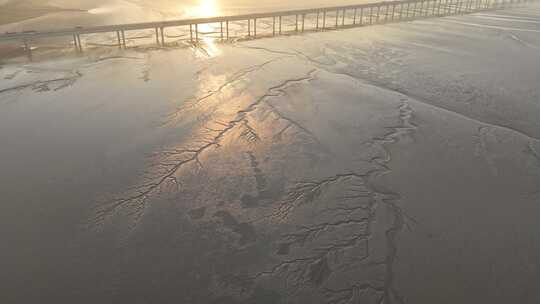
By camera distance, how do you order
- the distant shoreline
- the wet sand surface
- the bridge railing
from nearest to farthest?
1. the wet sand surface
2. the bridge railing
3. the distant shoreline

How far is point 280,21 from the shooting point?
2094cm

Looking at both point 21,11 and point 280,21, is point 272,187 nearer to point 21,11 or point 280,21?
point 280,21

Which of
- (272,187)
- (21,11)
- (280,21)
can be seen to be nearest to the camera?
(272,187)

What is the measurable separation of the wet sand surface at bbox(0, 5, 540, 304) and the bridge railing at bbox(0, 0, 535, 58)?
454 cm

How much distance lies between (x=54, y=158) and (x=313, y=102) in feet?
20.3

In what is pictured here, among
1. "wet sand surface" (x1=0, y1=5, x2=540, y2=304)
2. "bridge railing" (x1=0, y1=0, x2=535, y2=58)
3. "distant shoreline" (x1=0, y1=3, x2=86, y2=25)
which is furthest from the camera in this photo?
"distant shoreline" (x1=0, y1=3, x2=86, y2=25)

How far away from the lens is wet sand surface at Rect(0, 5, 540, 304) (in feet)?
15.4

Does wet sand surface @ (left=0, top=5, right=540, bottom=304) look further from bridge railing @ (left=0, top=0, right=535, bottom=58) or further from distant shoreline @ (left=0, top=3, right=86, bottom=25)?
distant shoreline @ (left=0, top=3, right=86, bottom=25)

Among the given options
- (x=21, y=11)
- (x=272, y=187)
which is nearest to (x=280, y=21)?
(x=272, y=187)

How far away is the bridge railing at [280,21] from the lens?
1642cm

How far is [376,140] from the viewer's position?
26.2 feet

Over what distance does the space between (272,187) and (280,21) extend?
1650 centimetres

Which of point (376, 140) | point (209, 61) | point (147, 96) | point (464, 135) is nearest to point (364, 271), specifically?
point (376, 140)

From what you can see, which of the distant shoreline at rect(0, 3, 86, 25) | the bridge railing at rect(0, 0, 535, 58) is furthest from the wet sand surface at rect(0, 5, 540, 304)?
the distant shoreline at rect(0, 3, 86, 25)
